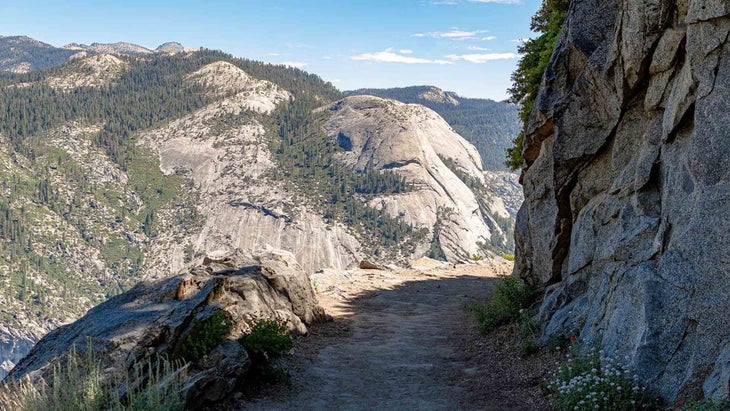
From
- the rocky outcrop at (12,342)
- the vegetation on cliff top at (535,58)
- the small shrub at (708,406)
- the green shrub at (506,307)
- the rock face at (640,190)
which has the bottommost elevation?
the rocky outcrop at (12,342)

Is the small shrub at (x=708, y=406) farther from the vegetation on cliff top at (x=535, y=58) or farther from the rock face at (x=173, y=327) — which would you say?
the vegetation on cliff top at (x=535, y=58)

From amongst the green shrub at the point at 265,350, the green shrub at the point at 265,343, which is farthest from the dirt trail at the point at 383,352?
the green shrub at the point at 265,343

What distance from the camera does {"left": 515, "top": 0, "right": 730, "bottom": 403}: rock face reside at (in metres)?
8.48

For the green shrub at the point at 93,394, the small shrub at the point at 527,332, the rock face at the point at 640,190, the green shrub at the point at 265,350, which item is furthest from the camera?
the small shrub at the point at 527,332

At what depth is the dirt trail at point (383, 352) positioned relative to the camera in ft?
37.4

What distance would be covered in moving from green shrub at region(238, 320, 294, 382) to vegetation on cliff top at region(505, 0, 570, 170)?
13271 mm

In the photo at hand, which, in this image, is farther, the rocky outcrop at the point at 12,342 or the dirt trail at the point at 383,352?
the rocky outcrop at the point at 12,342

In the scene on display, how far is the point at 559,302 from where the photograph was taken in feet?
46.3

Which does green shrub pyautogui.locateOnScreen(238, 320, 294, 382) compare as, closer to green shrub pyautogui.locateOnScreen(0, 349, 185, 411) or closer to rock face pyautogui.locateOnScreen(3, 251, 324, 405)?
Result: rock face pyautogui.locateOnScreen(3, 251, 324, 405)

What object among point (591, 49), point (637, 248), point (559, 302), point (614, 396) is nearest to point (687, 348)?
point (614, 396)

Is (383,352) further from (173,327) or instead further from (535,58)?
(535,58)

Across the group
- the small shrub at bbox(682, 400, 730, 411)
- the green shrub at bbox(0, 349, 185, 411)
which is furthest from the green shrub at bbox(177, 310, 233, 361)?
the small shrub at bbox(682, 400, 730, 411)

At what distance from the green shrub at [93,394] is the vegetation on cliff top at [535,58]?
1623 centimetres

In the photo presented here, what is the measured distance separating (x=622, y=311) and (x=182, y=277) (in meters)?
10.3
